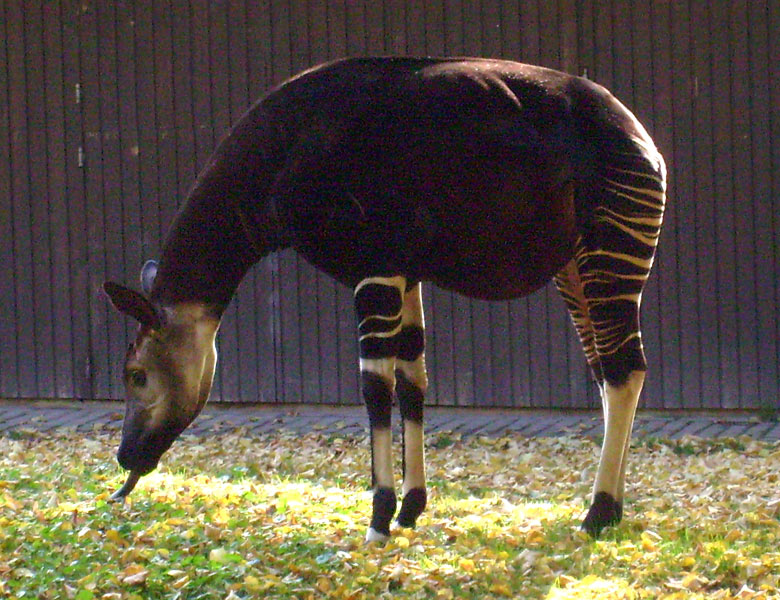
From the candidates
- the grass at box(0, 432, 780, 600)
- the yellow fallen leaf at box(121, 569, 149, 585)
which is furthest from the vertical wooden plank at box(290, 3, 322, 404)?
the yellow fallen leaf at box(121, 569, 149, 585)

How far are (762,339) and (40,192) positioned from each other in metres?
5.46

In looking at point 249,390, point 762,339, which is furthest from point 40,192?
point 762,339

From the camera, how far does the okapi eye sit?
4859 millimetres

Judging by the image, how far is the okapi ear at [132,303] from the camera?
15.4 ft

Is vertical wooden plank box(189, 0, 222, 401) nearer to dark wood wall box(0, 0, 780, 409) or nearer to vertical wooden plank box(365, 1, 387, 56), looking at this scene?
dark wood wall box(0, 0, 780, 409)

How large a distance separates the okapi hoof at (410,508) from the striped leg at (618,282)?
2.18ft

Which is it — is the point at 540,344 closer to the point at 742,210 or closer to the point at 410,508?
the point at 742,210

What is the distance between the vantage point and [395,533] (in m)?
4.78

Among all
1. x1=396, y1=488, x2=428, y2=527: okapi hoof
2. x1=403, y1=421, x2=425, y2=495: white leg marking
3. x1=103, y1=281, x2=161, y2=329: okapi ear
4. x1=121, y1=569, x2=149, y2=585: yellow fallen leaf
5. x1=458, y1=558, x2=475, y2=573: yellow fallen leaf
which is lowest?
x1=458, y1=558, x2=475, y2=573: yellow fallen leaf

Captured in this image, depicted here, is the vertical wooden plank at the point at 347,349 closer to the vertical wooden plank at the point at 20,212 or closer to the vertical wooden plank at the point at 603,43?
the vertical wooden plank at the point at 603,43

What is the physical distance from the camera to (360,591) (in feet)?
13.3

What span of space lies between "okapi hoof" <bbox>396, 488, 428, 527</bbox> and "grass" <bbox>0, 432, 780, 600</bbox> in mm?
91

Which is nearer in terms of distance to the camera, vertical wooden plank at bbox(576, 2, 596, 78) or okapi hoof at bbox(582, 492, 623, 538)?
okapi hoof at bbox(582, 492, 623, 538)

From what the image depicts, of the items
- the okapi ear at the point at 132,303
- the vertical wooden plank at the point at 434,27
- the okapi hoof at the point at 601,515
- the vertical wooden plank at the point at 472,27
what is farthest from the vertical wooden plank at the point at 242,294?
the okapi hoof at the point at 601,515
